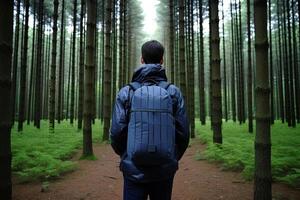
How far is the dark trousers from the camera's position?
216cm

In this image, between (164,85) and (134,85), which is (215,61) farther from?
(134,85)

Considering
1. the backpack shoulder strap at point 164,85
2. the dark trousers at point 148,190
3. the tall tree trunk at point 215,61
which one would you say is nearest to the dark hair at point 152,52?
the backpack shoulder strap at point 164,85

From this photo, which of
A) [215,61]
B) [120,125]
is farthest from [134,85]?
[215,61]

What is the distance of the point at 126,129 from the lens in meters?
2.22

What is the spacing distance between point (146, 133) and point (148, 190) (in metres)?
0.54

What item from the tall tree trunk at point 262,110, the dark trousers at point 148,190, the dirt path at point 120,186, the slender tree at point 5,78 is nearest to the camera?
the dark trousers at point 148,190

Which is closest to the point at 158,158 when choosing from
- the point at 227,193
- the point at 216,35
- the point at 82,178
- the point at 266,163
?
the point at 266,163

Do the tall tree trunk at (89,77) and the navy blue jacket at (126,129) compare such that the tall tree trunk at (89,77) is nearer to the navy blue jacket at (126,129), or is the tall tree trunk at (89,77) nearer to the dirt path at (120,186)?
the dirt path at (120,186)

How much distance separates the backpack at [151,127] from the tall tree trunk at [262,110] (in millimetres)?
1999

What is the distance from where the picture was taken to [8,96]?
343 centimetres

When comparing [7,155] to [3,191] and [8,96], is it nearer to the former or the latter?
[3,191]

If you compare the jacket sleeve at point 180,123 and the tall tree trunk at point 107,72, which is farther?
the tall tree trunk at point 107,72

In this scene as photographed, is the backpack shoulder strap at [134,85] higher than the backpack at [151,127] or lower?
higher

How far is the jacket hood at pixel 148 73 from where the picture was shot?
7.72 ft
